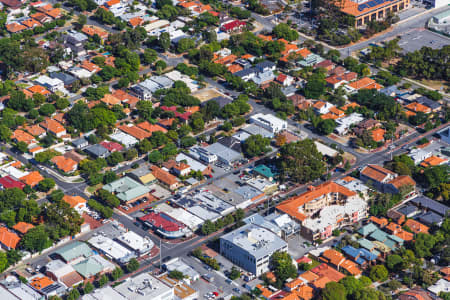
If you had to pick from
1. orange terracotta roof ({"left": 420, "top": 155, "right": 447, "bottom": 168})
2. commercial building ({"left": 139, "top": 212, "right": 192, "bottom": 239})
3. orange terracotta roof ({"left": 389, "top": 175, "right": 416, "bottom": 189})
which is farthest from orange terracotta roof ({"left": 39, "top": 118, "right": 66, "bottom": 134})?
orange terracotta roof ({"left": 420, "top": 155, "right": 447, "bottom": 168})

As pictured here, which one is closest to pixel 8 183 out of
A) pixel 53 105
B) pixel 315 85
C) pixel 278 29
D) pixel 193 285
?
pixel 53 105

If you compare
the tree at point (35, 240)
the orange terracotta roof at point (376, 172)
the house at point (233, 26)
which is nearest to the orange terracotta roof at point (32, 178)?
the tree at point (35, 240)

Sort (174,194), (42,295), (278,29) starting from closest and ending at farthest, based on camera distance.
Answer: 1. (42,295)
2. (174,194)
3. (278,29)

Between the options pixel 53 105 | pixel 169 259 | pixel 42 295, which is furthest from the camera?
pixel 53 105

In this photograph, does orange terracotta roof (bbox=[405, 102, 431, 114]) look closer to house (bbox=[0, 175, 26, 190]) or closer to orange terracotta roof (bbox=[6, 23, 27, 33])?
house (bbox=[0, 175, 26, 190])

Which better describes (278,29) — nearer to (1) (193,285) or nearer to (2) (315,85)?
(2) (315,85)

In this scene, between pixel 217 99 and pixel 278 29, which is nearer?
pixel 217 99
